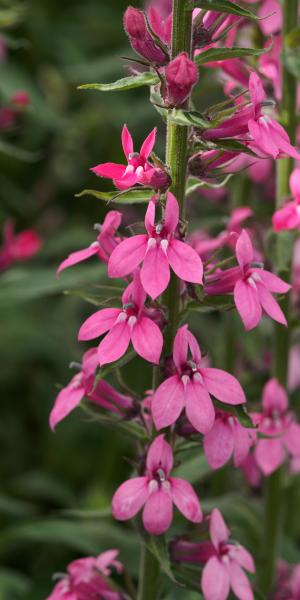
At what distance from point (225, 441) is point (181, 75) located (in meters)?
0.47

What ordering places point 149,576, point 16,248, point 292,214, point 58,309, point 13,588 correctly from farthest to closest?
point 58,309
point 16,248
point 13,588
point 292,214
point 149,576

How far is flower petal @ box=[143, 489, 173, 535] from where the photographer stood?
1.15m

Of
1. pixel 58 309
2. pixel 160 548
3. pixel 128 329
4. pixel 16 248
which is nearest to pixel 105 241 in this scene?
pixel 128 329

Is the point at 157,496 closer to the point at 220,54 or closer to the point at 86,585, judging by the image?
the point at 86,585

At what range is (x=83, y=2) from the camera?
358 centimetres

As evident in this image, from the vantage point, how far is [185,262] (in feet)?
3.67

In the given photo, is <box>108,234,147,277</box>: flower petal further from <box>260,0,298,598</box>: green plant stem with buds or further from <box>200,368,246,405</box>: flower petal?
<box>260,0,298,598</box>: green plant stem with buds

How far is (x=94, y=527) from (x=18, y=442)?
834mm

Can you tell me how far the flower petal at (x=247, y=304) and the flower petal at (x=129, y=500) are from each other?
249 mm

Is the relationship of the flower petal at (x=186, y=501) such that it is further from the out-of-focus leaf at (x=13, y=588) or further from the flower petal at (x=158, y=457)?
the out-of-focus leaf at (x=13, y=588)

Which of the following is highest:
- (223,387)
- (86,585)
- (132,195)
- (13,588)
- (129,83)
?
(129,83)

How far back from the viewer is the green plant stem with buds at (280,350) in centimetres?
170

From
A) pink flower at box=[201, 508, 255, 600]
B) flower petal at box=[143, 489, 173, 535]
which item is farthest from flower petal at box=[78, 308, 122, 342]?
pink flower at box=[201, 508, 255, 600]

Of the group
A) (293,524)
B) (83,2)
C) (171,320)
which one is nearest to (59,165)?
(83,2)
